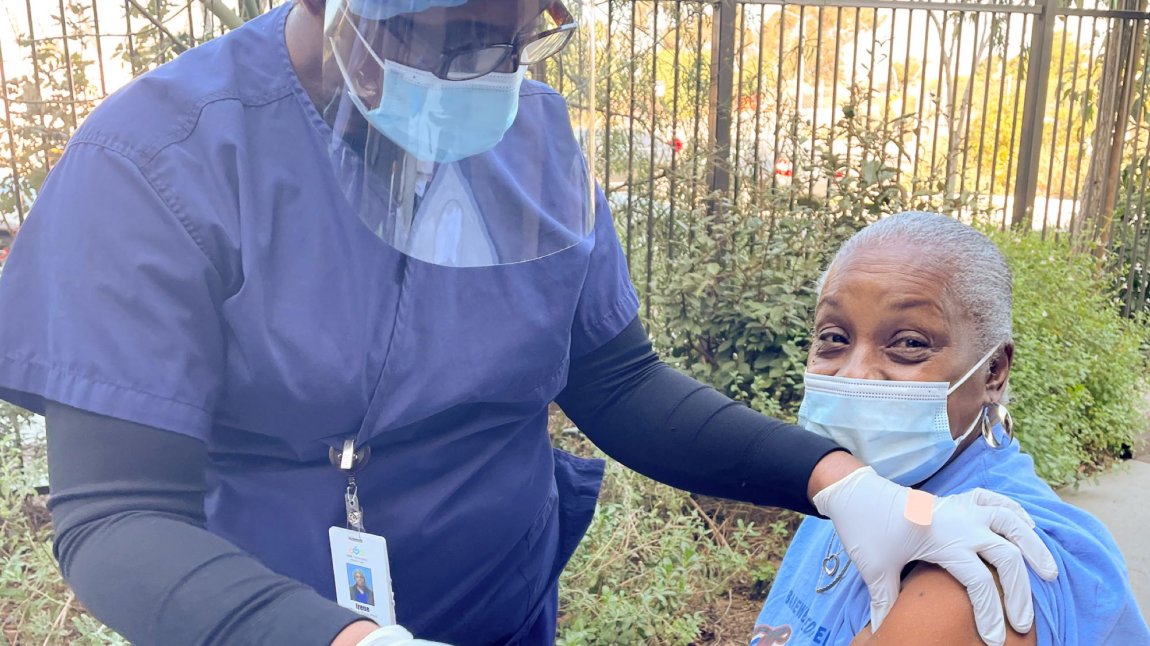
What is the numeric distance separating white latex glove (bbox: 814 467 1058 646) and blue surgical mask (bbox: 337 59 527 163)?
0.75 meters

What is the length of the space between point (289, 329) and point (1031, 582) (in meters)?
1.02

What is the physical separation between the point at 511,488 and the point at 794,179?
8.81 feet

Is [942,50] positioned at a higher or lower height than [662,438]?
higher

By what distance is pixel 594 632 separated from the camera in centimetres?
265

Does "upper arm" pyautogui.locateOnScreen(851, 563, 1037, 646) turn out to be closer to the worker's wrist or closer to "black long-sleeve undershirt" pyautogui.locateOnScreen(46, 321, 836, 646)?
the worker's wrist

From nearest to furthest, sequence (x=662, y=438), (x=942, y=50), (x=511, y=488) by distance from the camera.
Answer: (x=511, y=488), (x=662, y=438), (x=942, y=50)

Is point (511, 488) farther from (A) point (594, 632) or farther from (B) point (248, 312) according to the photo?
(A) point (594, 632)

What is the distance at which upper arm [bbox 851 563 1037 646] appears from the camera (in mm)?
1210

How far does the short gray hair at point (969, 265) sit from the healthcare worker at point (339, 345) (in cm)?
30

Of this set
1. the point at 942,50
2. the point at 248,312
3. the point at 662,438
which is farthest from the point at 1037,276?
the point at 248,312

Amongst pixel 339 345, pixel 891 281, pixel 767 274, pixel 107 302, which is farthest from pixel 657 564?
pixel 107 302

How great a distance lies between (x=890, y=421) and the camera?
1.47 meters

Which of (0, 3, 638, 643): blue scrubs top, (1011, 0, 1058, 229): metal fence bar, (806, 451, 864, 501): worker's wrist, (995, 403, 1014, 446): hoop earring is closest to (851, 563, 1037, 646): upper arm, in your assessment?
(806, 451, 864, 501): worker's wrist

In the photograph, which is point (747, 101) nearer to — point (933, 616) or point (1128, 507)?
point (1128, 507)
